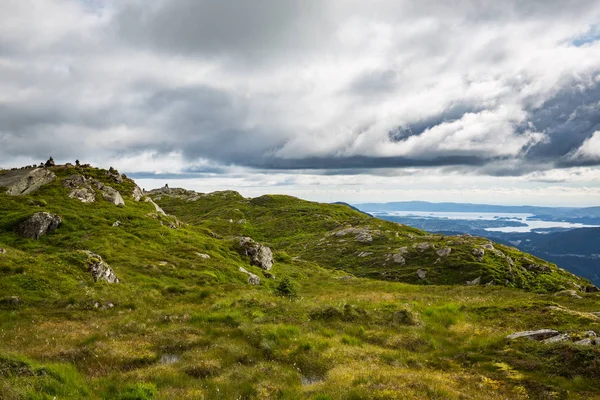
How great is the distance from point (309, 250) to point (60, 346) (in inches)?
4835

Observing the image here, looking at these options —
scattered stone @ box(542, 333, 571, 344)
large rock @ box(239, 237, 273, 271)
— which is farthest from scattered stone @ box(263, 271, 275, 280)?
scattered stone @ box(542, 333, 571, 344)

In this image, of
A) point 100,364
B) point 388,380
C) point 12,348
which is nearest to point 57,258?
point 12,348

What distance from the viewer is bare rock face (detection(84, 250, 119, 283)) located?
105 feet

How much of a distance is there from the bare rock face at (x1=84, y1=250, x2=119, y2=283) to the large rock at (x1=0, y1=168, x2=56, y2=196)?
153 ft

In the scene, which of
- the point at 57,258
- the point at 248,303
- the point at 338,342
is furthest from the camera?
the point at 57,258

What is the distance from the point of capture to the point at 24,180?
70.3m

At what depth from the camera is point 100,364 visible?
15062mm

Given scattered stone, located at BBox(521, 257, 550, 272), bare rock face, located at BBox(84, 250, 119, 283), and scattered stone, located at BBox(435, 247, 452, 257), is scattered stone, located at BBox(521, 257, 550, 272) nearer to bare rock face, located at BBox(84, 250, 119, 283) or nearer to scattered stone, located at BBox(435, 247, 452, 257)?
scattered stone, located at BBox(435, 247, 452, 257)

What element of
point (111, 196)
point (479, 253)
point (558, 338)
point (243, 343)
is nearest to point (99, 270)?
point (243, 343)

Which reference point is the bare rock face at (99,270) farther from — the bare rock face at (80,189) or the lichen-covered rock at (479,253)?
the lichen-covered rock at (479,253)

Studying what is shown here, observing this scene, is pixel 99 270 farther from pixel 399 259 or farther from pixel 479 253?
pixel 479 253

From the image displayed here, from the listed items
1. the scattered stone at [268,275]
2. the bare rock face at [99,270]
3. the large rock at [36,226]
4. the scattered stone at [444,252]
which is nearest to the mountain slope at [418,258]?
the scattered stone at [444,252]

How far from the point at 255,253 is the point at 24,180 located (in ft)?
165

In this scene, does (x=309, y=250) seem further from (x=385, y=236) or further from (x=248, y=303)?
(x=248, y=303)
